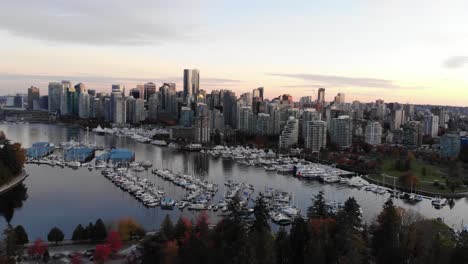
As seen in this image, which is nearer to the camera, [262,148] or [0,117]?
[262,148]

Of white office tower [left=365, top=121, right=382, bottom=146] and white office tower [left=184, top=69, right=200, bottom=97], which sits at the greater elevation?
white office tower [left=184, top=69, right=200, bottom=97]

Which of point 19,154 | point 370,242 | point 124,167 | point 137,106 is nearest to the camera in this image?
point 370,242

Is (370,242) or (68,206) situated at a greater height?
(370,242)

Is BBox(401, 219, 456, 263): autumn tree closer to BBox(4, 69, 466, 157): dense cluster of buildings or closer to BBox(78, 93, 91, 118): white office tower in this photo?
BBox(4, 69, 466, 157): dense cluster of buildings

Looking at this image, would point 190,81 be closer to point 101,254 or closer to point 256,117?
point 256,117

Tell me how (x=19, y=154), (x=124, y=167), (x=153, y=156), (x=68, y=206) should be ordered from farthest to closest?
(x=153, y=156), (x=124, y=167), (x=19, y=154), (x=68, y=206)

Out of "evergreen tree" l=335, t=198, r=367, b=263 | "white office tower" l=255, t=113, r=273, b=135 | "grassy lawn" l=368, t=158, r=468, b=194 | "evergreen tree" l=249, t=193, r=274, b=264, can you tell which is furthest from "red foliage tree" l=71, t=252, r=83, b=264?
"white office tower" l=255, t=113, r=273, b=135

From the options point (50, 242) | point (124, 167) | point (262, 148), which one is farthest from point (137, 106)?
point (50, 242)

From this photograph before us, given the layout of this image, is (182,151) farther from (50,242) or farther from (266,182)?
(50,242)

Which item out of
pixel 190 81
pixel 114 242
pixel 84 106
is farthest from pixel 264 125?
pixel 190 81
